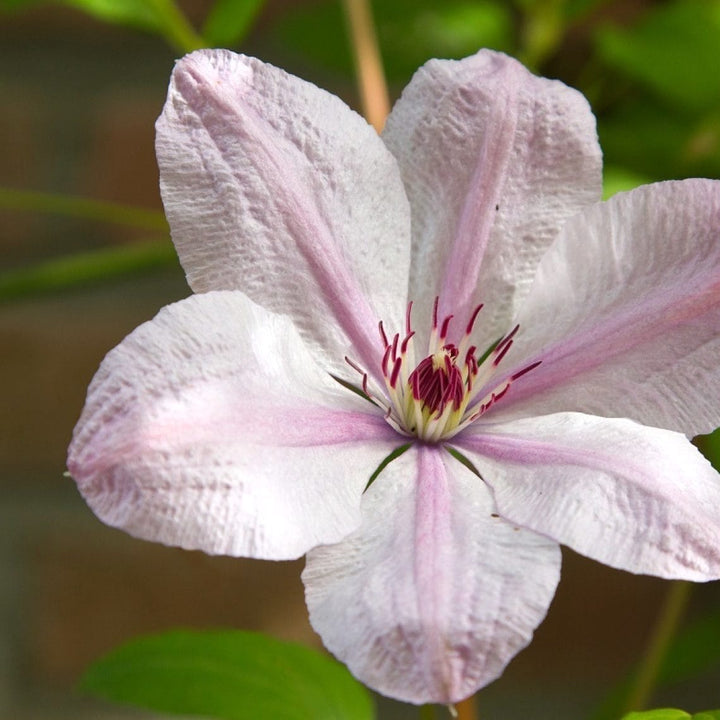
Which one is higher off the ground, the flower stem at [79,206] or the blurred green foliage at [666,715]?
the flower stem at [79,206]

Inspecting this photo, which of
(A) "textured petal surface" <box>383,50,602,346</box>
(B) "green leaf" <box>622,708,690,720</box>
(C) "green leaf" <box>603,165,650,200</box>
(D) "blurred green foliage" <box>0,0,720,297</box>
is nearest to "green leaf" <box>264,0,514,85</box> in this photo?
(D) "blurred green foliage" <box>0,0,720,297</box>

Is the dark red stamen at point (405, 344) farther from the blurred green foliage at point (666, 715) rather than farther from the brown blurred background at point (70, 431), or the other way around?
the brown blurred background at point (70, 431)

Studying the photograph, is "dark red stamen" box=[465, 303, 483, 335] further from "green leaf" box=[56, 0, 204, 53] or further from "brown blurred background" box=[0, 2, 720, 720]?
"brown blurred background" box=[0, 2, 720, 720]

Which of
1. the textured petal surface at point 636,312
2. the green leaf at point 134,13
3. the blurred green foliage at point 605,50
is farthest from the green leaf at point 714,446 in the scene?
the green leaf at point 134,13

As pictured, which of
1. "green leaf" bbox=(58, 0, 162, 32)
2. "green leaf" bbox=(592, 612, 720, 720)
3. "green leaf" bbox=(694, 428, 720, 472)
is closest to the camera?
"green leaf" bbox=(694, 428, 720, 472)

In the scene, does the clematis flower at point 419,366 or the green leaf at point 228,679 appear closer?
the clematis flower at point 419,366

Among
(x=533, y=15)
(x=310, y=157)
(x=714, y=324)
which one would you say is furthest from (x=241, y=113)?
(x=533, y=15)

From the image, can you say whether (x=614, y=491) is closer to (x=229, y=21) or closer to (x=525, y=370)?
(x=525, y=370)
